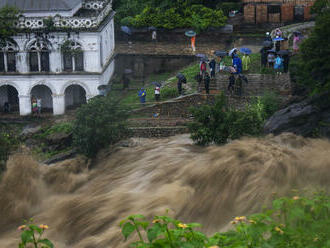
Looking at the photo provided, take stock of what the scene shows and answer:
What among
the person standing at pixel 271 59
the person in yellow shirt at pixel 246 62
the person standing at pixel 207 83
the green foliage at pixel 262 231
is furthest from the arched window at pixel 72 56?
the green foliage at pixel 262 231

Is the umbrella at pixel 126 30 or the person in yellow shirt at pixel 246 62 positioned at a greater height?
the umbrella at pixel 126 30

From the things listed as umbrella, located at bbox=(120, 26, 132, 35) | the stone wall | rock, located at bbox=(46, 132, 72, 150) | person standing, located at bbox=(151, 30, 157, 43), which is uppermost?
umbrella, located at bbox=(120, 26, 132, 35)

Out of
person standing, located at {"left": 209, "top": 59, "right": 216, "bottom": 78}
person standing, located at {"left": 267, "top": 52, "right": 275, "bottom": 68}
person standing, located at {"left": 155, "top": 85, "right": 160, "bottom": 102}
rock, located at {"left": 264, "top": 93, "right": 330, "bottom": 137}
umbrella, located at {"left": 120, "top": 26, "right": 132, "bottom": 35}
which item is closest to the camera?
rock, located at {"left": 264, "top": 93, "right": 330, "bottom": 137}

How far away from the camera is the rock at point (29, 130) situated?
3250cm

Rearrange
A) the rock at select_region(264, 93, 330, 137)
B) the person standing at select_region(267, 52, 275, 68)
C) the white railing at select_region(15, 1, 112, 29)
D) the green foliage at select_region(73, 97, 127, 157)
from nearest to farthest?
the rock at select_region(264, 93, 330, 137), the green foliage at select_region(73, 97, 127, 157), the person standing at select_region(267, 52, 275, 68), the white railing at select_region(15, 1, 112, 29)

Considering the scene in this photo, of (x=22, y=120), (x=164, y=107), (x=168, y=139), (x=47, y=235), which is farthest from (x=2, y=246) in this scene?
(x=22, y=120)

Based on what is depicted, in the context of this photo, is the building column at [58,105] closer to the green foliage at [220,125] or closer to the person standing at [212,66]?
the person standing at [212,66]

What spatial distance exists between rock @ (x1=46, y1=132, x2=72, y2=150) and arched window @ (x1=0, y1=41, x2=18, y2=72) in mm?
6650

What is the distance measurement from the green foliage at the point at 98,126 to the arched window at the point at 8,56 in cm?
1000

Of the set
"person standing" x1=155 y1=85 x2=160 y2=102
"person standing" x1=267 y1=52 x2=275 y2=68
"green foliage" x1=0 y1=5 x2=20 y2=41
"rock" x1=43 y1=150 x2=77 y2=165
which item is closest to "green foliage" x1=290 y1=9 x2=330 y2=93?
"person standing" x1=267 y1=52 x2=275 y2=68

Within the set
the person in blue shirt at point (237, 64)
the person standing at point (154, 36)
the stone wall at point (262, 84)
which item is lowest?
the stone wall at point (262, 84)

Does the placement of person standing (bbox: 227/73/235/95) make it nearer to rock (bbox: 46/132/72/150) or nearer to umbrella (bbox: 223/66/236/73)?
umbrella (bbox: 223/66/236/73)

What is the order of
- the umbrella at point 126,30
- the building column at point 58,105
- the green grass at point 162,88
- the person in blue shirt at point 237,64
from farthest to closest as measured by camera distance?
the umbrella at point 126,30
the building column at point 58,105
the green grass at point 162,88
the person in blue shirt at point 237,64

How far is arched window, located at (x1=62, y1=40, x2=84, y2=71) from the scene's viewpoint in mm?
35000
